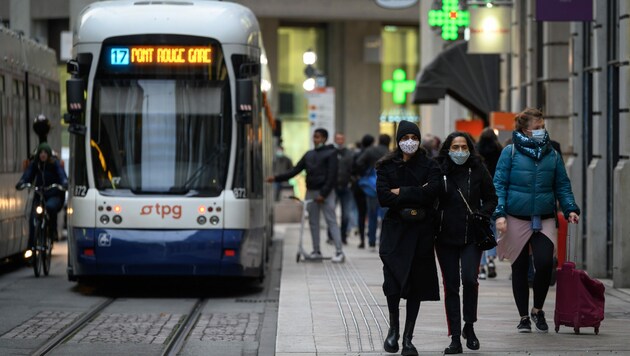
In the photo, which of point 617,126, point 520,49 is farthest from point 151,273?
point 520,49

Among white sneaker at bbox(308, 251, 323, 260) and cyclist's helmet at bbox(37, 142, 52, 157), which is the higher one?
cyclist's helmet at bbox(37, 142, 52, 157)

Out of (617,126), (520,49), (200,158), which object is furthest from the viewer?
(520,49)

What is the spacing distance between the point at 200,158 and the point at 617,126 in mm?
4858

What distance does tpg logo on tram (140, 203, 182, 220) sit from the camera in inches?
627

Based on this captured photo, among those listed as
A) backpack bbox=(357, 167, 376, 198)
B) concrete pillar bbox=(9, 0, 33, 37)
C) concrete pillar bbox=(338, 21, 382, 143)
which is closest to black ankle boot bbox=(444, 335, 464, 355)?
backpack bbox=(357, 167, 376, 198)

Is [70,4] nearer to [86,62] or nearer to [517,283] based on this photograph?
[86,62]

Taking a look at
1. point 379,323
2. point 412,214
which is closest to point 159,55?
point 379,323

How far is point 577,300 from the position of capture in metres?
11.8

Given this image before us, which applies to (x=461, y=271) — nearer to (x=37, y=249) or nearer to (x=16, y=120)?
(x=37, y=249)

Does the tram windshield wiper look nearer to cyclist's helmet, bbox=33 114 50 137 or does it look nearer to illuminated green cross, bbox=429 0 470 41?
cyclist's helmet, bbox=33 114 50 137

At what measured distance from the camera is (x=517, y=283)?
12047mm

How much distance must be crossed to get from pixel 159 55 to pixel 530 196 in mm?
5831

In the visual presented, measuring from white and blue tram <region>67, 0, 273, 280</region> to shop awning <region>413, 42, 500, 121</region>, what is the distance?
35.8ft

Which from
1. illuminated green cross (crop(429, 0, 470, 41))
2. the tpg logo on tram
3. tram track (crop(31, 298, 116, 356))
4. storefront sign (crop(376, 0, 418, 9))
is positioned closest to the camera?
tram track (crop(31, 298, 116, 356))
